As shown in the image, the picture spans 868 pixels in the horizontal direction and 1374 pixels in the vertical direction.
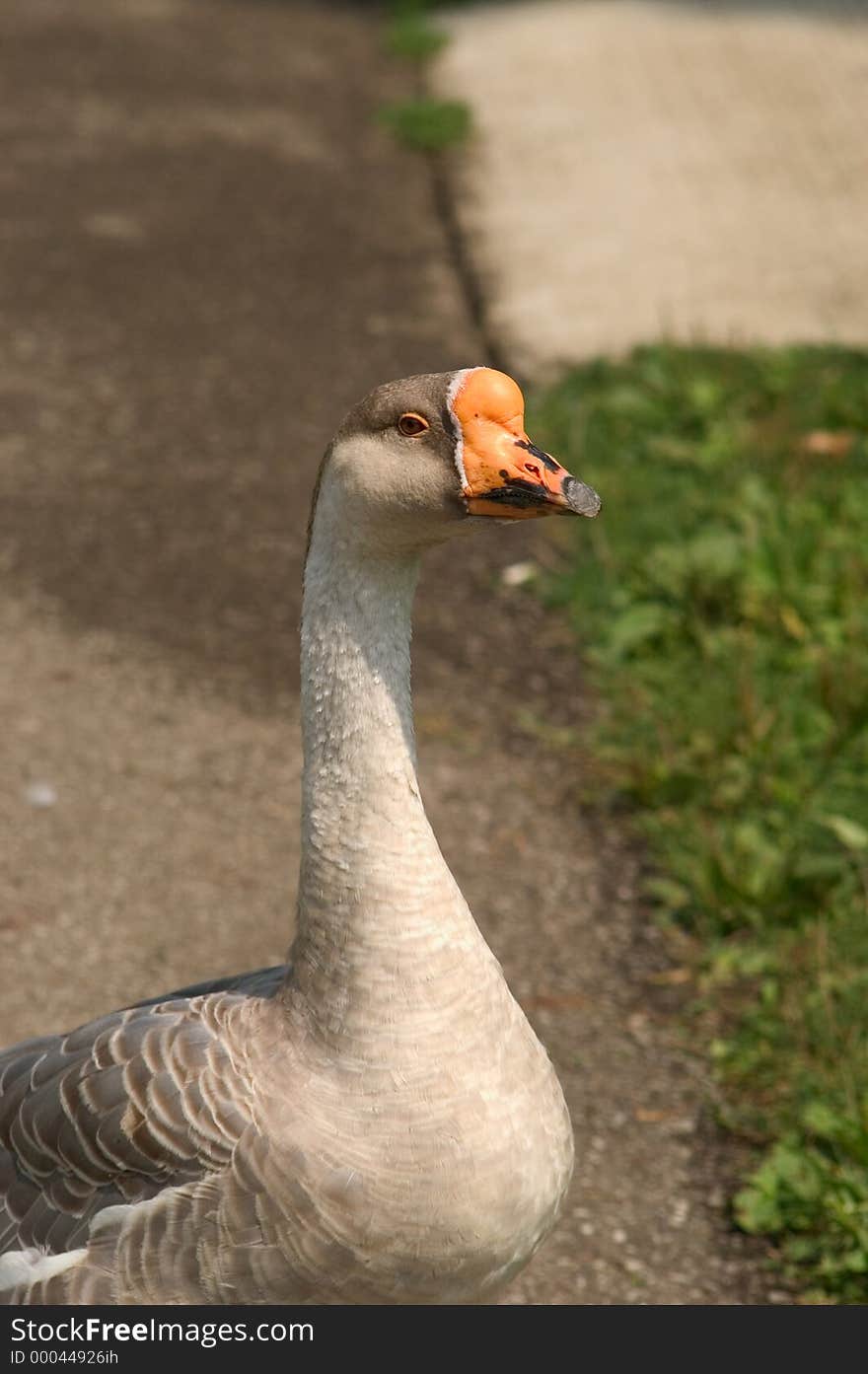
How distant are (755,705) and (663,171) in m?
5.32

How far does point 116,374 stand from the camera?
8.27m

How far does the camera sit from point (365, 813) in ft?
9.95

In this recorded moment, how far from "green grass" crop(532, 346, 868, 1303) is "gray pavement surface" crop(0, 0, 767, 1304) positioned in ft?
0.53

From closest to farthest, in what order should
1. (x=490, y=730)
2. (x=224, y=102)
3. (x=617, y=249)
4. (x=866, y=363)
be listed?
(x=490, y=730) → (x=866, y=363) → (x=617, y=249) → (x=224, y=102)

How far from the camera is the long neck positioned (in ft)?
9.81

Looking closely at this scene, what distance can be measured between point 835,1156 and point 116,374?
561 centimetres

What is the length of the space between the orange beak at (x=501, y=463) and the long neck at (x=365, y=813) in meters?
0.25

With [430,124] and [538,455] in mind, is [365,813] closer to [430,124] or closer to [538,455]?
[538,455]

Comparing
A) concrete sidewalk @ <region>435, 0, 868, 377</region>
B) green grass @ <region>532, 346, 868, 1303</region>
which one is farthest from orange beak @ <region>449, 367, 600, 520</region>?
concrete sidewalk @ <region>435, 0, 868, 377</region>

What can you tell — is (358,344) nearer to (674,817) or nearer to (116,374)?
(116,374)

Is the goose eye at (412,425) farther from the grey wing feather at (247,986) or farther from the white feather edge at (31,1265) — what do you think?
the white feather edge at (31,1265)

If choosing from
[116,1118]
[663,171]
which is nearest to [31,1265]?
[116,1118]

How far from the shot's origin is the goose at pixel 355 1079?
2.93m

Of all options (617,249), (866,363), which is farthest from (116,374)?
(866,363)
